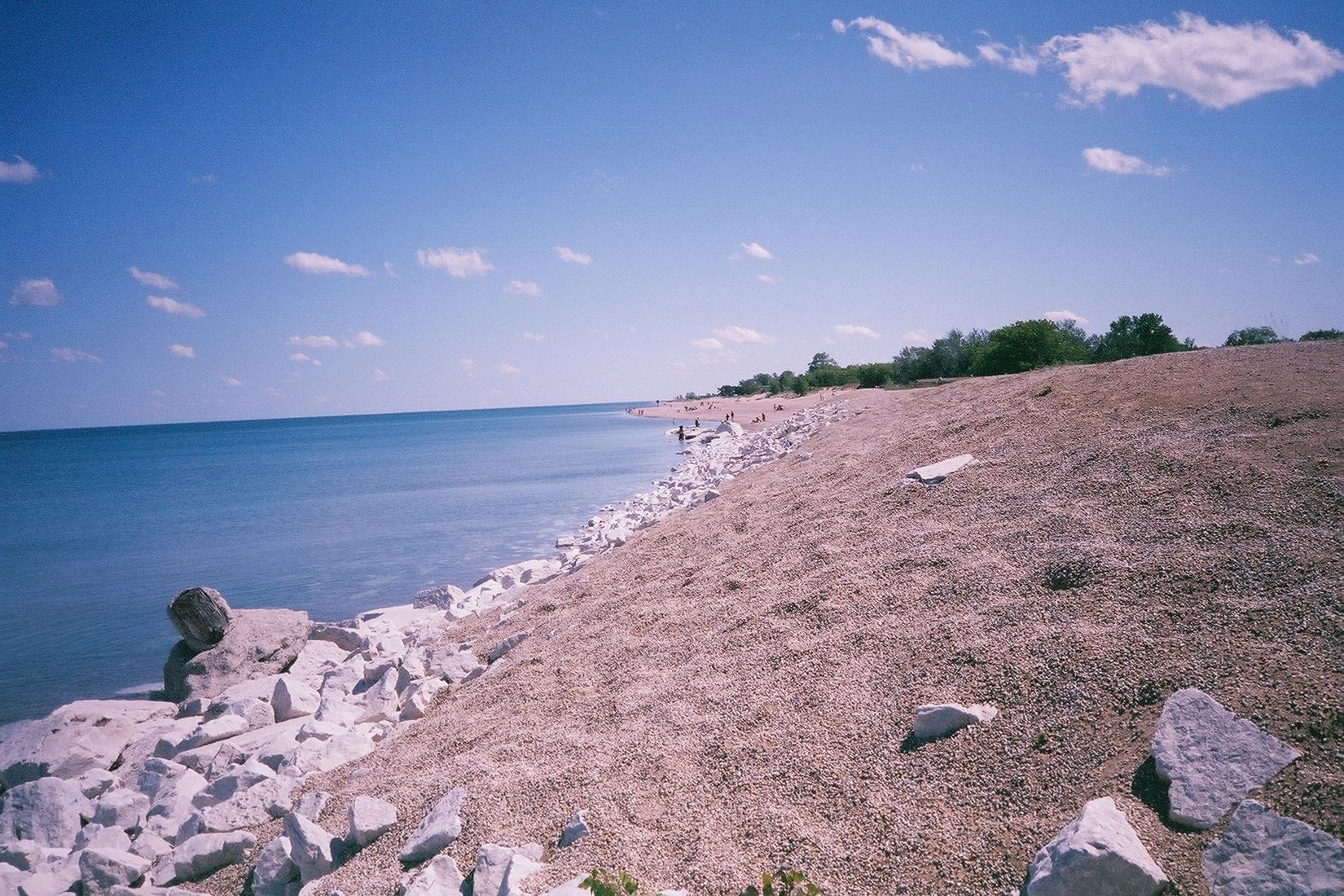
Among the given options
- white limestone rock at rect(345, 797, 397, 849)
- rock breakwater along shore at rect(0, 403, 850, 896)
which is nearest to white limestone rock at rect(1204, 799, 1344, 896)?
rock breakwater along shore at rect(0, 403, 850, 896)

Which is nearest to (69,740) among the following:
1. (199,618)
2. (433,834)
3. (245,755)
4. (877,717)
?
(199,618)

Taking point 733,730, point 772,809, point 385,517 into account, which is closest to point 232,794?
point 733,730

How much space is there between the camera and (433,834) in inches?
133

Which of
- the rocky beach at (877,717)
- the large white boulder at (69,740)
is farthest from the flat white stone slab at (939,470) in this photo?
the large white boulder at (69,740)

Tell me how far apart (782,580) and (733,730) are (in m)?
2.03

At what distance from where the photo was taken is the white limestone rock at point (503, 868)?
292cm

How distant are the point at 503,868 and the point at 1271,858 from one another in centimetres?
294

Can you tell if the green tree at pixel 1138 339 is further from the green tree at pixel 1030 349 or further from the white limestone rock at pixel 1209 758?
the white limestone rock at pixel 1209 758

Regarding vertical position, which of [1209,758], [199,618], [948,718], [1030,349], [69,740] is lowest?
[69,740]

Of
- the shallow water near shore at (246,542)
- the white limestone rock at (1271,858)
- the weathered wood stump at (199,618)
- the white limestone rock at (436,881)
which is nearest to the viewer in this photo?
the white limestone rock at (1271,858)

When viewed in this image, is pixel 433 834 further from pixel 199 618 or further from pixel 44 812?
pixel 199 618

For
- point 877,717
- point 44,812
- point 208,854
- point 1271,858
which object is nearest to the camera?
point 1271,858

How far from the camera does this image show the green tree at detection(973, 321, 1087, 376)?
24.9 metres

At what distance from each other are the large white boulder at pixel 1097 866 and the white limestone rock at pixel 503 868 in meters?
2.08
